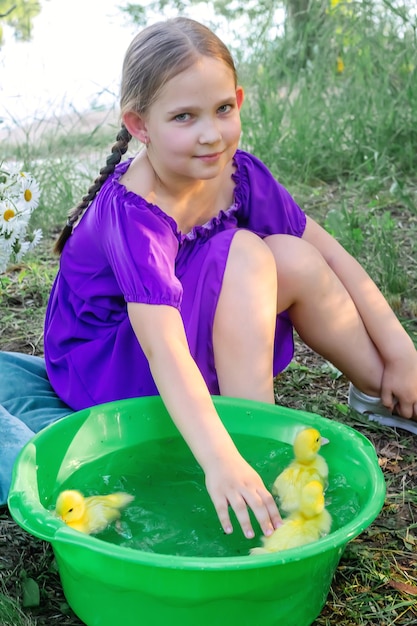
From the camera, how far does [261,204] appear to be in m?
2.04

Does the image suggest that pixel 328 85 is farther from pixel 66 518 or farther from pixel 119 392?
pixel 66 518

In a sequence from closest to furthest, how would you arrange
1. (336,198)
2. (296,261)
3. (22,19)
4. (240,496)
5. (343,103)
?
1. (240,496)
2. (296,261)
3. (336,198)
4. (343,103)
5. (22,19)

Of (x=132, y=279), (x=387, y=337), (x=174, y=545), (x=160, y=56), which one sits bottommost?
(x=174, y=545)

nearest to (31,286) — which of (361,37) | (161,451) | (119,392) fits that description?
(119,392)

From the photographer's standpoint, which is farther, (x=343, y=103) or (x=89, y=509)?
(x=343, y=103)

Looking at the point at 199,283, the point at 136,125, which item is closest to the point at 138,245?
the point at 199,283

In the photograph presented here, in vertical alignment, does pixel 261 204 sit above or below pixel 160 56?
below

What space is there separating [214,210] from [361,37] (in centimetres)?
239

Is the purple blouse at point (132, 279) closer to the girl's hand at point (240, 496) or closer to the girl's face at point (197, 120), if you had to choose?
the girl's face at point (197, 120)

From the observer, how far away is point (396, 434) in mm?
2000

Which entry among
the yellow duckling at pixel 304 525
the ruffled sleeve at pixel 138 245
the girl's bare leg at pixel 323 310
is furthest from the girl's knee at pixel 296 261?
the yellow duckling at pixel 304 525

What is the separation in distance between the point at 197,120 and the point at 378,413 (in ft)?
2.84

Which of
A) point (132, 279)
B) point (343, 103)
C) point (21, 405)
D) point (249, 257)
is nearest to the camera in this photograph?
point (132, 279)

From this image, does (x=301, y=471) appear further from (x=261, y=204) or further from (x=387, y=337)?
(x=261, y=204)
